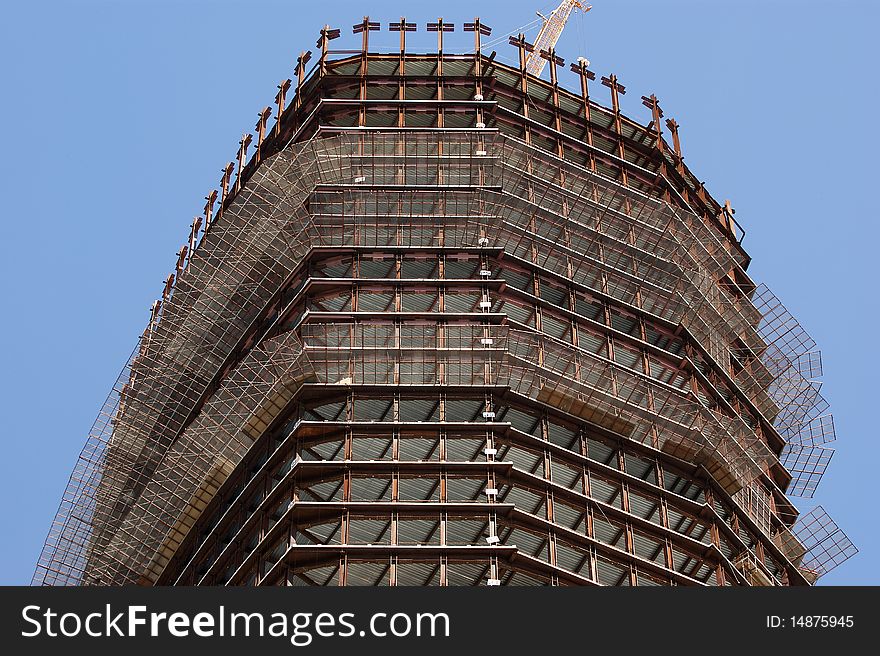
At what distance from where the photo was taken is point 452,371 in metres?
74.5

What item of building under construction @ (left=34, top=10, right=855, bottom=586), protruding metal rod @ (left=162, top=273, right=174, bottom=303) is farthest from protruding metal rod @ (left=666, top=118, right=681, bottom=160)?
protruding metal rod @ (left=162, top=273, right=174, bottom=303)

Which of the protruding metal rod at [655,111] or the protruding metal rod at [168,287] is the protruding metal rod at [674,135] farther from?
the protruding metal rod at [168,287]

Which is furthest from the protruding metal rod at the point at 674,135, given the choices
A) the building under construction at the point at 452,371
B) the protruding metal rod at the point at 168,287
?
the protruding metal rod at the point at 168,287

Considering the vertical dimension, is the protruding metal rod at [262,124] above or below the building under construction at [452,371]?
above

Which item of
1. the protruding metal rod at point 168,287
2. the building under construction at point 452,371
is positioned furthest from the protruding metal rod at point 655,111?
the protruding metal rod at point 168,287

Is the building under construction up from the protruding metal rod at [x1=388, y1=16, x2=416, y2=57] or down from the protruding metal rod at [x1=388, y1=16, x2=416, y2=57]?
down

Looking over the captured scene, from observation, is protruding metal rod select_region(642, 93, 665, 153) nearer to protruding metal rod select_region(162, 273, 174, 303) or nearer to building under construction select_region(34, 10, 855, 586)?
building under construction select_region(34, 10, 855, 586)

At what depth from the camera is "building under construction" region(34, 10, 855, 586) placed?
231 ft

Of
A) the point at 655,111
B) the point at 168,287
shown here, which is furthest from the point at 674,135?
the point at 168,287

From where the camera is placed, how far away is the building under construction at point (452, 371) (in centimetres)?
7031

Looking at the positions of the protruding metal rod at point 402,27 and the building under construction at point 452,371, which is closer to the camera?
the building under construction at point 452,371

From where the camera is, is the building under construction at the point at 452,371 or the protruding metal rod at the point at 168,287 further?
the protruding metal rod at the point at 168,287

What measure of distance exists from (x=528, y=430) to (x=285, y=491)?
980 centimetres

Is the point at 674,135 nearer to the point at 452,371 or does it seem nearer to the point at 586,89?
the point at 586,89
